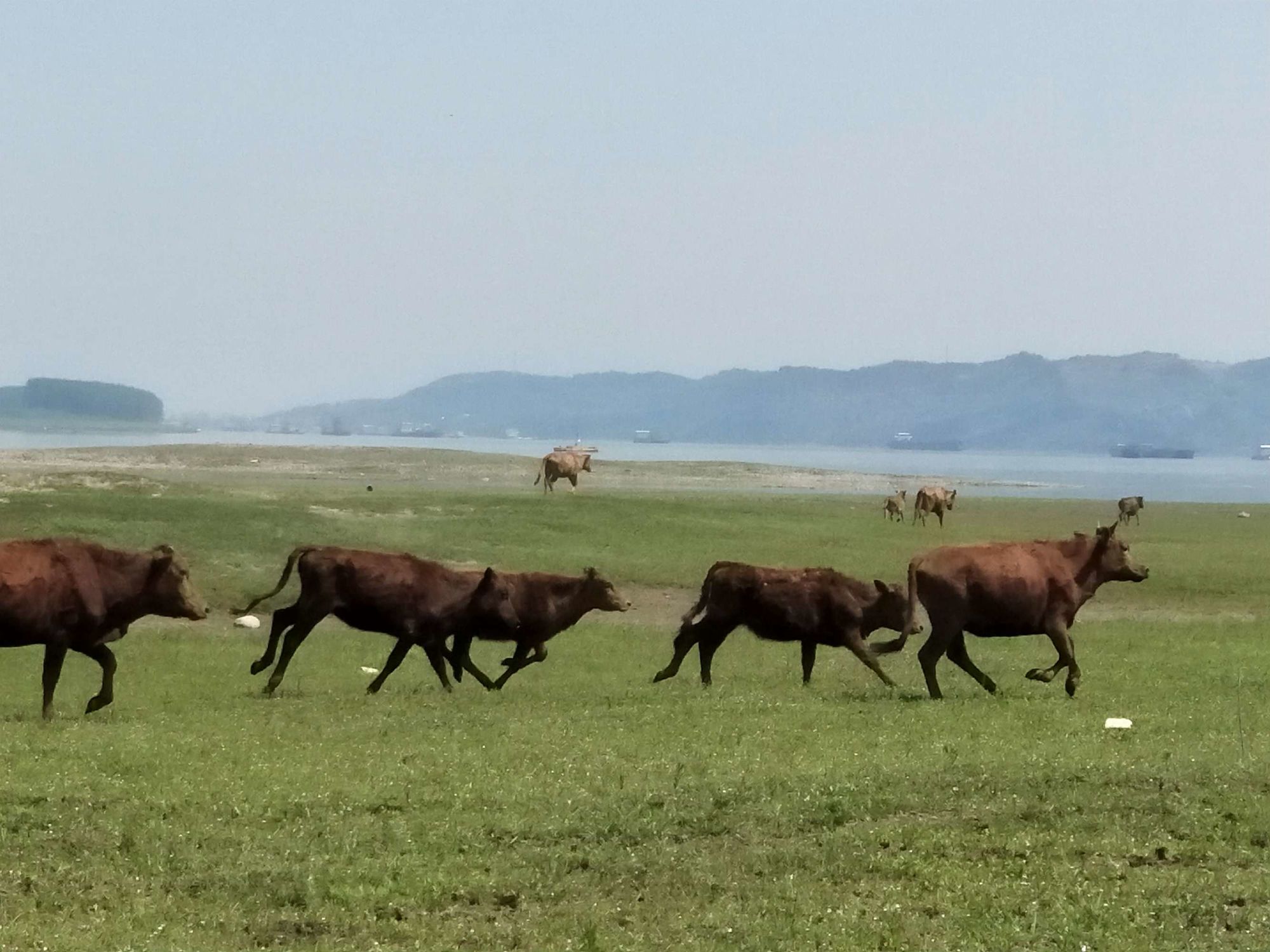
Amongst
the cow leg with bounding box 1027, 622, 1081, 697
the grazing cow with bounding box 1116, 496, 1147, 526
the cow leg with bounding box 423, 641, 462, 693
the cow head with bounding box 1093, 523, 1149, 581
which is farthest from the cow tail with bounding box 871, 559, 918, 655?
the grazing cow with bounding box 1116, 496, 1147, 526

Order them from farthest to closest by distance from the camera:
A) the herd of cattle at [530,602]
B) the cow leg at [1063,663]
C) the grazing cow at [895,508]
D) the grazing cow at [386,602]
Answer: the grazing cow at [895,508] < the grazing cow at [386,602] < the cow leg at [1063,663] < the herd of cattle at [530,602]

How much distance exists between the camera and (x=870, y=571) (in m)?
34.5

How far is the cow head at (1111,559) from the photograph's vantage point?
19.7 metres

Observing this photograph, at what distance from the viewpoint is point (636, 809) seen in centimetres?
1167

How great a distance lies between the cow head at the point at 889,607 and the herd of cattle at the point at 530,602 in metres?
0.02

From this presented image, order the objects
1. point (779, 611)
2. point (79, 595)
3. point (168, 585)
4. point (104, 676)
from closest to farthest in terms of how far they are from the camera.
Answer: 1. point (104, 676)
2. point (79, 595)
3. point (168, 585)
4. point (779, 611)

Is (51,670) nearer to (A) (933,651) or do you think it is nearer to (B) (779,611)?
(B) (779,611)

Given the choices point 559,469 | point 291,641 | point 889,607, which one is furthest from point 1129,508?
point 291,641

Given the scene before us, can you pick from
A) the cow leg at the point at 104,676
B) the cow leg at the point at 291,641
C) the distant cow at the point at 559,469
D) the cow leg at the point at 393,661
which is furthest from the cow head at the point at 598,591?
the distant cow at the point at 559,469

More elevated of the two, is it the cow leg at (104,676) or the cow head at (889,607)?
the cow head at (889,607)

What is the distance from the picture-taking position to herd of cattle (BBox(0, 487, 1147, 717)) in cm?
1695

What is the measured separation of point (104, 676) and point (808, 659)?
26.1 ft

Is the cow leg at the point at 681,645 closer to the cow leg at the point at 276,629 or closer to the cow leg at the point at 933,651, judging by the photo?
the cow leg at the point at 933,651

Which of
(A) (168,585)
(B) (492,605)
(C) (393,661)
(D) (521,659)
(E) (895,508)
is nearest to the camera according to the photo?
(A) (168,585)
